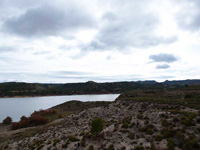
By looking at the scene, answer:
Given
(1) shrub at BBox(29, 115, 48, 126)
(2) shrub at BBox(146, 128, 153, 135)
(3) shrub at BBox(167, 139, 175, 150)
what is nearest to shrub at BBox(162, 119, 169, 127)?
(2) shrub at BBox(146, 128, 153, 135)

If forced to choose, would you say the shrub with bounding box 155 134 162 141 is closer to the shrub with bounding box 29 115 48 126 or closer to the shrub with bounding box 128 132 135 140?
the shrub with bounding box 128 132 135 140

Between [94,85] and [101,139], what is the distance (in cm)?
16258

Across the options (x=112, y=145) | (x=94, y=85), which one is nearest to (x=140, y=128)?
(x=112, y=145)

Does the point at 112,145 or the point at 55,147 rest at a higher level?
the point at 112,145

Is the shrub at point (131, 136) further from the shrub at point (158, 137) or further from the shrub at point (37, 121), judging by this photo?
the shrub at point (37, 121)

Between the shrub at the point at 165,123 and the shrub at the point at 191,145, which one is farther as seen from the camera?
the shrub at the point at 165,123

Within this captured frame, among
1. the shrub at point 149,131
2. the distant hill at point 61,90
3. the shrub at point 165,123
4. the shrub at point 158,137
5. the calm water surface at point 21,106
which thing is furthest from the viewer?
the distant hill at point 61,90

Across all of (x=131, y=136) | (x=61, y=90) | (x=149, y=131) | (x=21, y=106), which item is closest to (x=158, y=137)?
(x=149, y=131)

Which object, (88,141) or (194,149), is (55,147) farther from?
(194,149)

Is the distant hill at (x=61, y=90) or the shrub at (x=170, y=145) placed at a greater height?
the shrub at (x=170, y=145)

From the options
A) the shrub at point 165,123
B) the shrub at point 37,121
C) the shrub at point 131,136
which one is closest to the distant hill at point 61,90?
the shrub at point 37,121

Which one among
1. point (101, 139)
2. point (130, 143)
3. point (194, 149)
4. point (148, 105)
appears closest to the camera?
point (194, 149)

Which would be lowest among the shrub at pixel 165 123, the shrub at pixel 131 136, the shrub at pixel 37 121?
the shrub at pixel 37 121

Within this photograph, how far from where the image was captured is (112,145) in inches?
371
